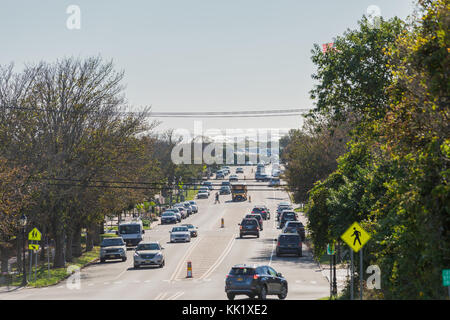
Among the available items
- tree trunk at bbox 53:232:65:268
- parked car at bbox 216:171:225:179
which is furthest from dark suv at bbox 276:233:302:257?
parked car at bbox 216:171:225:179

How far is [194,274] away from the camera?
40.6m

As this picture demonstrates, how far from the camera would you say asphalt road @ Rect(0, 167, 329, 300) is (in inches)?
1244

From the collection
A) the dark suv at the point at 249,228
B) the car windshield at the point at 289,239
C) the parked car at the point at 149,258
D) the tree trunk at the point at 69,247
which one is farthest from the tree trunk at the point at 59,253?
the dark suv at the point at 249,228

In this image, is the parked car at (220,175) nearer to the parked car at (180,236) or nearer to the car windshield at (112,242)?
the parked car at (180,236)

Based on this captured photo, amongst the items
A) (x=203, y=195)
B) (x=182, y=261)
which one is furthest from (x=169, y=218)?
(x=203, y=195)

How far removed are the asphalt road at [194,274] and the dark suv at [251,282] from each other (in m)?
1.52

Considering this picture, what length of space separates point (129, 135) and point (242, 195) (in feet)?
195

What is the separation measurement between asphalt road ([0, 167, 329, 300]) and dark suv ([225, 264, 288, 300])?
1.52 meters

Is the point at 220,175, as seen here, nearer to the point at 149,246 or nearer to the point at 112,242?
the point at 112,242

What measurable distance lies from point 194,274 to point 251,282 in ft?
42.5

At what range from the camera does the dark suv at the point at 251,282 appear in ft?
91.7

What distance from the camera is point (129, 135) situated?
51.9m
